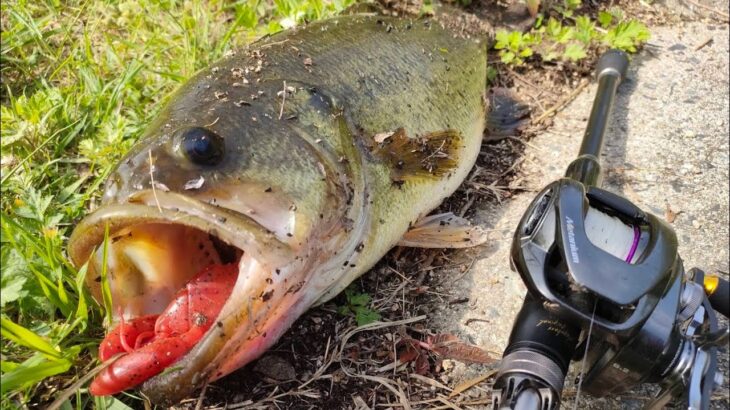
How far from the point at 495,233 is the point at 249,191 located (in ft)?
4.26

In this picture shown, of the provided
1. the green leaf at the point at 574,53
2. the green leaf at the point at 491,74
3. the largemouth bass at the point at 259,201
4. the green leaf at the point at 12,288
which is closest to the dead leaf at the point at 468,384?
the largemouth bass at the point at 259,201

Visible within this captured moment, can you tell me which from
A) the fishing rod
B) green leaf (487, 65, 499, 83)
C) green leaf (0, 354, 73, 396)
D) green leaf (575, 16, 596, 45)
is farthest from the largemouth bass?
green leaf (575, 16, 596, 45)

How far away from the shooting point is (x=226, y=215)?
1.76m

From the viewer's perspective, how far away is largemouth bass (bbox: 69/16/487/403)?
5.83ft

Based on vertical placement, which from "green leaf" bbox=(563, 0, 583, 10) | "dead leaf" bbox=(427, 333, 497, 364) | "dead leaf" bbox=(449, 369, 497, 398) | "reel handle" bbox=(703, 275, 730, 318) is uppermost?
"green leaf" bbox=(563, 0, 583, 10)

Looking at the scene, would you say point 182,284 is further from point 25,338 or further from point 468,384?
point 468,384

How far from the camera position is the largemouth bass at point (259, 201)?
1777 mm

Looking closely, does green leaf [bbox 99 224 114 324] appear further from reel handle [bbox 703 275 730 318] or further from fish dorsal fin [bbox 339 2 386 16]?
fish dorsal fin [bbox 339 2 386 16]

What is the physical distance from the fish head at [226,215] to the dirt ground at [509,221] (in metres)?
0.22

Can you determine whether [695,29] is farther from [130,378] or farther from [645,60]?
[130,378]

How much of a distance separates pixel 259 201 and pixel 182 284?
0.42m

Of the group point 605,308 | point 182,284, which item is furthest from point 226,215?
point 605,308

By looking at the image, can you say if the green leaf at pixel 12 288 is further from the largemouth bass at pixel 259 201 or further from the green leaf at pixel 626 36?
the green leaf at pixel 626 36

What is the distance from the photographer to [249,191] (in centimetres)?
189
